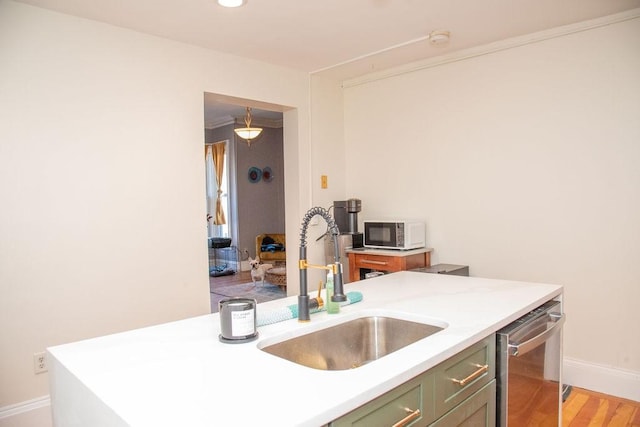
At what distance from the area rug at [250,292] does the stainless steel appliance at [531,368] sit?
392 centimetres

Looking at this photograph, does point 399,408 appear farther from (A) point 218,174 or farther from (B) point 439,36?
(A) point 218,174

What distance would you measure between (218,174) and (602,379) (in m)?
6.57

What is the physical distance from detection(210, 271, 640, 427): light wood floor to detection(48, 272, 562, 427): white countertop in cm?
133

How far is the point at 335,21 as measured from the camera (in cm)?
294

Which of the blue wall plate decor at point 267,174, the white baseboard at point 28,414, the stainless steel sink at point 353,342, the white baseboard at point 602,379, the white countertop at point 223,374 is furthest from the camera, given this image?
the blue wall plate decor at point 267,174

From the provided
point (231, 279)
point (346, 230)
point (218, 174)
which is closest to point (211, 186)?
point (218, 174)

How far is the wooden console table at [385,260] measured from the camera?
11.8 ft

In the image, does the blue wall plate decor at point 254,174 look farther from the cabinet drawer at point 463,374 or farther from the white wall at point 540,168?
the cabinet drawer at point 463,374

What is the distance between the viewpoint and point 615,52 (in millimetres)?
2916

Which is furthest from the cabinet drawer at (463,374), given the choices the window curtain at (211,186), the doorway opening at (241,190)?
the window curtain at (211,186)

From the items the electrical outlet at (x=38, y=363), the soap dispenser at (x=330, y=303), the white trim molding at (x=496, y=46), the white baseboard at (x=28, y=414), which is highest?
the white trim molding at (x=496, y=46)

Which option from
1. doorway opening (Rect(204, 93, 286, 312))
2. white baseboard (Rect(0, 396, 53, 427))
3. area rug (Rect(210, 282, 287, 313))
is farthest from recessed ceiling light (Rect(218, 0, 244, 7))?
doorway opening (Rect(204, 93, 286, 312))

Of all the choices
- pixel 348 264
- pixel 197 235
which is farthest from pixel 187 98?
pixel 348 264

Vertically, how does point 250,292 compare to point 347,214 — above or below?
below
